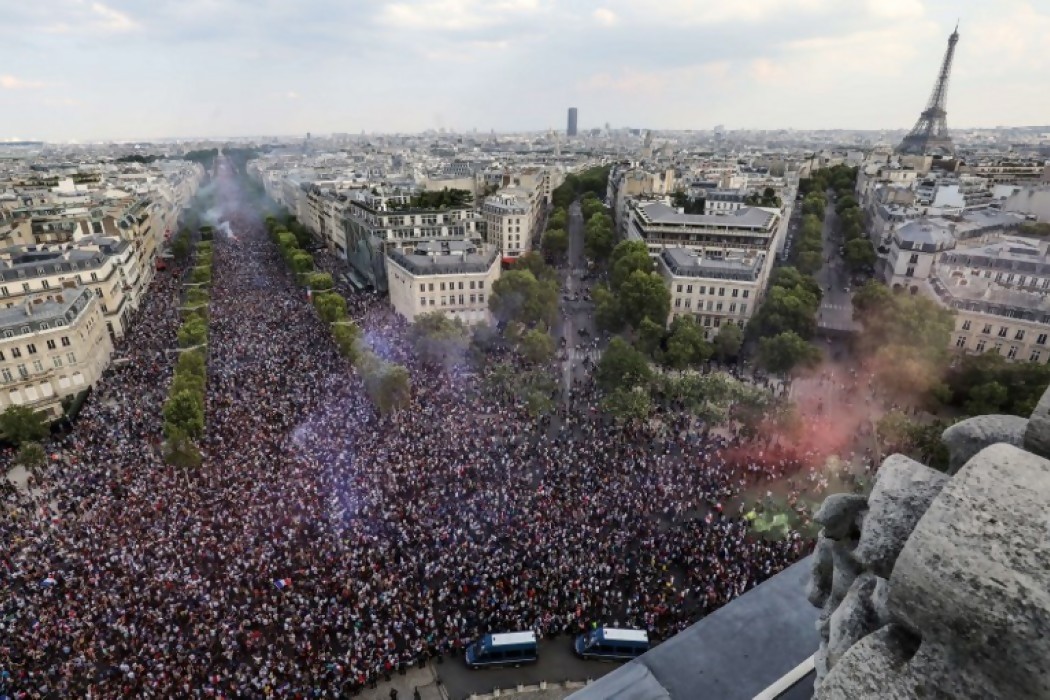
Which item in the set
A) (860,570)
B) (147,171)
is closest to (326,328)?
(860,570)

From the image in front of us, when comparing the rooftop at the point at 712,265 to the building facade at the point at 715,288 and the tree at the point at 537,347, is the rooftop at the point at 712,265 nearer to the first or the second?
the building facade at the point at 715,288

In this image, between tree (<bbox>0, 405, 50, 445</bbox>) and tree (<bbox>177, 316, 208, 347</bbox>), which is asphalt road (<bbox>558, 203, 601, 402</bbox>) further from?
tree (<bbox>0, 405, 50, 445</bbox>)

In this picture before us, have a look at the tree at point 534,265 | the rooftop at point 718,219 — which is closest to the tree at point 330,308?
the tree at point 534,265

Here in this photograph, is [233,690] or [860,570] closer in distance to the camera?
[860,570]

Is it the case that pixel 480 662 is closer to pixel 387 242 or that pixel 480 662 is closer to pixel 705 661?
pixel 705 661

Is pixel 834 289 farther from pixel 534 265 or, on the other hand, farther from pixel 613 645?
pixel 613 645

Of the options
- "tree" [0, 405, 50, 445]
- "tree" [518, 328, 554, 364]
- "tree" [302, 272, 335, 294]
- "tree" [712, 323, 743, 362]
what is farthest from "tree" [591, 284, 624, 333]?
"tree" [0, 405, 50, 445]

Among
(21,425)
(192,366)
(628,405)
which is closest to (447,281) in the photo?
(192,366)
